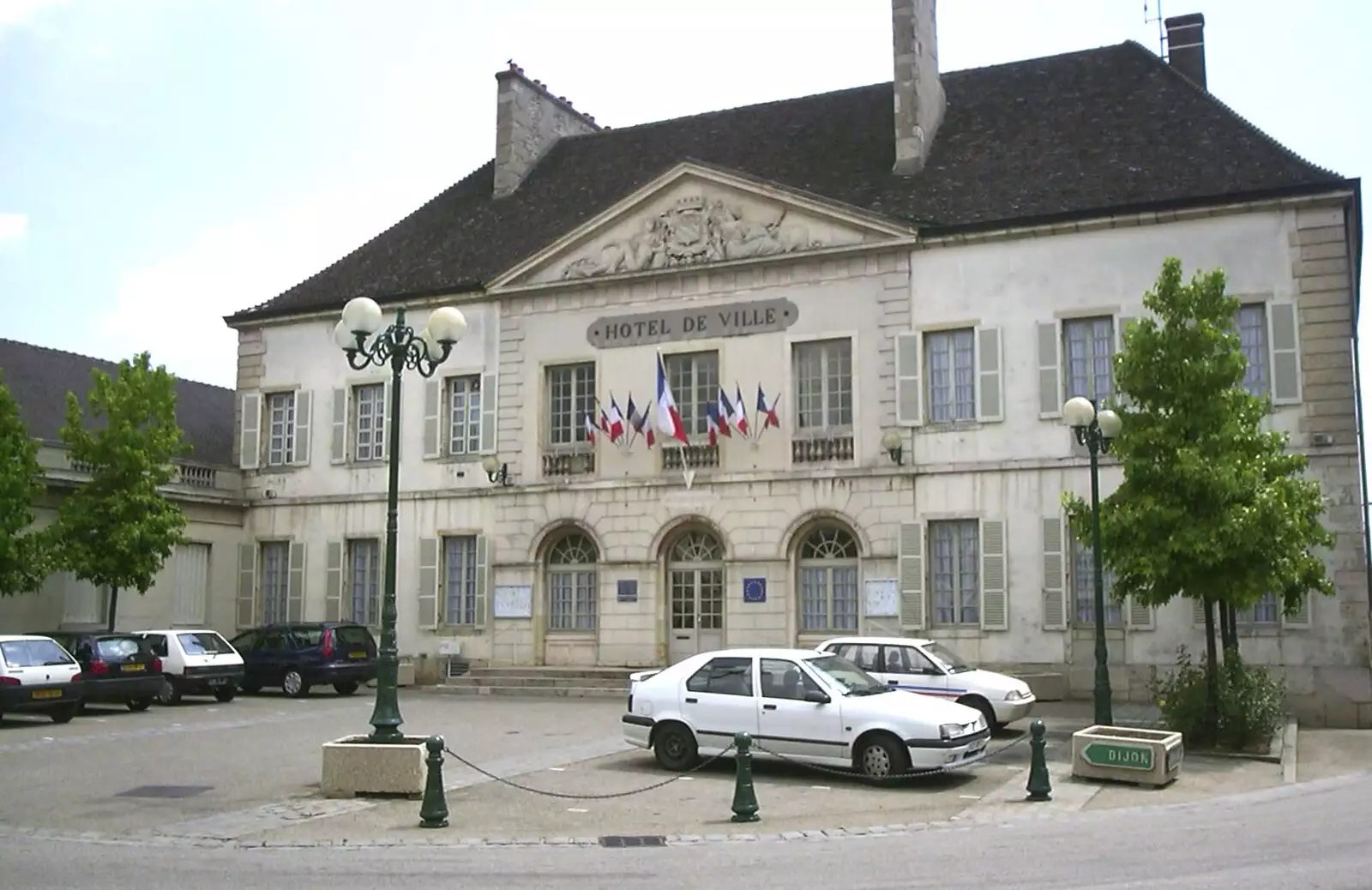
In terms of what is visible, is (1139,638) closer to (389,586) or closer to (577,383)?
(577,383)

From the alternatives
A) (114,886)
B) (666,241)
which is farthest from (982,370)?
(114,886)

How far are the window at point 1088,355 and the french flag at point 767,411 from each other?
16.8 feet

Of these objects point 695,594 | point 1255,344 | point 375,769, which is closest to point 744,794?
point 375,769

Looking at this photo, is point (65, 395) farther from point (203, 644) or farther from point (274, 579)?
point (203, 644)

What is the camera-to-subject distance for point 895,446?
2380cm

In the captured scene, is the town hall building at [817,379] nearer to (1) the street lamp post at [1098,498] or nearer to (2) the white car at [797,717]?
(1) the street lamp post at [1098,498]

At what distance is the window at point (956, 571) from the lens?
23497 millimetres

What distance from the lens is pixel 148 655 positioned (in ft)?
73.4

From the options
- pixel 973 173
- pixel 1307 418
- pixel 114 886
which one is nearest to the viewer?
pixel 114 886

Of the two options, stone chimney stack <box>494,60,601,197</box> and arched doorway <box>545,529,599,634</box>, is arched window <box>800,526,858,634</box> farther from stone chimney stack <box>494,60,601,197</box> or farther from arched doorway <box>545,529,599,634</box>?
stone chimney stack <box>494,60,601,197</box>

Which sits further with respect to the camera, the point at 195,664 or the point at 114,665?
the point at 195,664

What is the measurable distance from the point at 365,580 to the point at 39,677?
9.34 m

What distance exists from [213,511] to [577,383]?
878 cm

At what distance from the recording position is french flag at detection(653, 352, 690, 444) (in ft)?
83.2
